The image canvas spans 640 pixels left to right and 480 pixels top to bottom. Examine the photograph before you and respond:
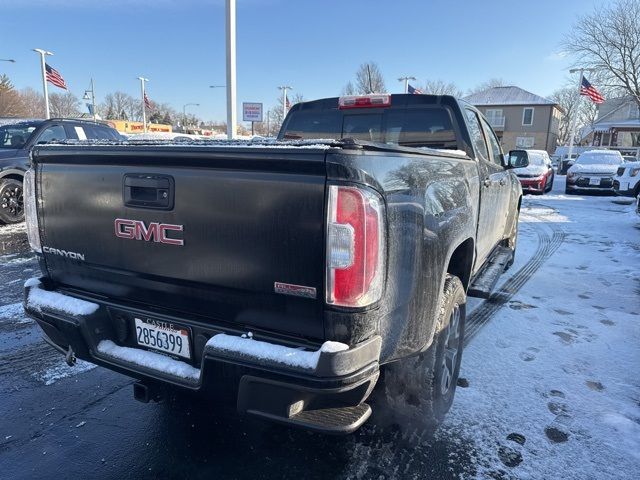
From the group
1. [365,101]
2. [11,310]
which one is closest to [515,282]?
[365,101]

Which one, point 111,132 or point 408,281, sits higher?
point 111,132

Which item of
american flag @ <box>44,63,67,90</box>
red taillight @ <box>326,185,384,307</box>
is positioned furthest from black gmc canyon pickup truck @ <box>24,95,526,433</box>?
american flag @ <box>44,63,67,90</box>

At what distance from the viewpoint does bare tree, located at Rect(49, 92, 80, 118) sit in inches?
2931

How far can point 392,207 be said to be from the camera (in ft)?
6.09

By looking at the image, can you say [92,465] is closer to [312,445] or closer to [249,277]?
[312,445]

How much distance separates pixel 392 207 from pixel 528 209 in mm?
12202

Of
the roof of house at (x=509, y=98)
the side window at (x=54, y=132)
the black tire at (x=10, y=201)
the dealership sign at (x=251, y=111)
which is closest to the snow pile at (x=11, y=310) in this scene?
the black tire at (x=10, y=201)

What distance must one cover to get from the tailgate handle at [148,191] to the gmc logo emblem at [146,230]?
0.08 meters

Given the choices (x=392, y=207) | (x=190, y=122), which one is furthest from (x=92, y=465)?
(x=190, y=122)

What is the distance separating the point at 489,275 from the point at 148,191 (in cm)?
331

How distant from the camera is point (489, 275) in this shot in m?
4.29

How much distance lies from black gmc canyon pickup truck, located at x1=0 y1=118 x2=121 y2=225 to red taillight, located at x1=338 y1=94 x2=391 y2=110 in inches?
244

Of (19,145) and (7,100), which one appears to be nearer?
(19,145)

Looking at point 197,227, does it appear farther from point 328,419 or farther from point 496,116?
point 496,116
